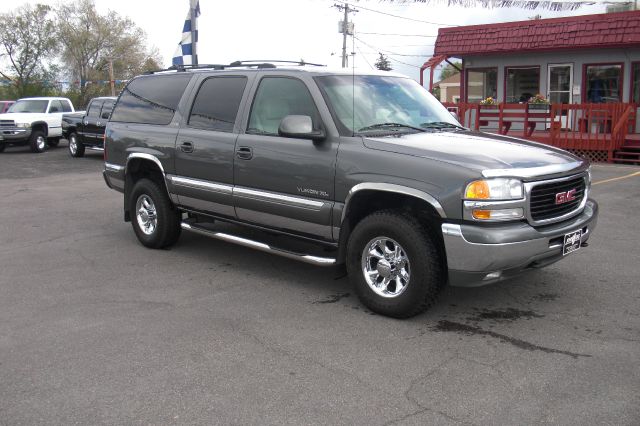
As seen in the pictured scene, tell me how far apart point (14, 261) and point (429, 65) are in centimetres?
1635

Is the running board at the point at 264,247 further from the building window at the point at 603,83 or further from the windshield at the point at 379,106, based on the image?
the building window at the point at 603,83

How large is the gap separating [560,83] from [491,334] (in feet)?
56.3

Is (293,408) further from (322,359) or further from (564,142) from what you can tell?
(564,142)

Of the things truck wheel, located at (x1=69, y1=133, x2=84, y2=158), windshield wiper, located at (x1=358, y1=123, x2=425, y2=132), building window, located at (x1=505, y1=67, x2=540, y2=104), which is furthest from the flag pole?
windshield wiper, located at (x1=358, y1=123, x2=425, y2=132)

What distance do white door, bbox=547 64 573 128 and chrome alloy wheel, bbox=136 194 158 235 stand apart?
52.6 ft

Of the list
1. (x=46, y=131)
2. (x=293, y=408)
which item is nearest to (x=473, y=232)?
(x=293, y=408)

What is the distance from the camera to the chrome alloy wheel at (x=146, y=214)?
715 cm

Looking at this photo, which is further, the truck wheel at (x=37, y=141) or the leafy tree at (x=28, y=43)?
the leafy tree at (x=28, y=43)

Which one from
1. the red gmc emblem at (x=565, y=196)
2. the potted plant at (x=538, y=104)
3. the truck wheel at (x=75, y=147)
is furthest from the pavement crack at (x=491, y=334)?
the truck wheel at (x=75, y=147)

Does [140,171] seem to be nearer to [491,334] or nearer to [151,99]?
[151,99]

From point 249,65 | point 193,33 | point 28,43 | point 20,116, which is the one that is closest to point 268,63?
point 249,65

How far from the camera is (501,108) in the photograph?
57.3ft

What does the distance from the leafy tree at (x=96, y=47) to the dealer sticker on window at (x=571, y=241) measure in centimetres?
5395

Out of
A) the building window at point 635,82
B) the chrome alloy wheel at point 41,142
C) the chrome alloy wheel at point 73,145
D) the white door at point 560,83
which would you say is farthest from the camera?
the chrome alloy wheel at point 41,142
